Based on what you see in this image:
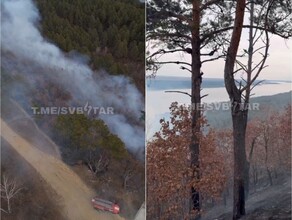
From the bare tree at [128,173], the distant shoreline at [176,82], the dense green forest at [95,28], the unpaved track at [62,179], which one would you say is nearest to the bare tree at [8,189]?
the unpaved track at [62,179]

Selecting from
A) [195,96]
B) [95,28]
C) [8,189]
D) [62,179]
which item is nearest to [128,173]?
[62,179]

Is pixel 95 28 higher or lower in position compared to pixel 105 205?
higher

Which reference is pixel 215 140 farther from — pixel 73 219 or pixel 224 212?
pixel 73 219

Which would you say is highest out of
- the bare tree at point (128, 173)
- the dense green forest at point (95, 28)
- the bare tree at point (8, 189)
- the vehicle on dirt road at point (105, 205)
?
the dense green forest at point (95, 28)

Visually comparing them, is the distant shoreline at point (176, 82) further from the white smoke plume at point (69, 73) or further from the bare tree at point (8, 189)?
the bare tree at point (8, 189)

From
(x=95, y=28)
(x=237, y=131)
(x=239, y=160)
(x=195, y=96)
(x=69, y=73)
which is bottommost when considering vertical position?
(x=239, y=160)

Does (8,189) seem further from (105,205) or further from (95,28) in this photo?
(95,28)

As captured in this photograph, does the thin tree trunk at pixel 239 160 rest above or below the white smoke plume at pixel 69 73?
below
